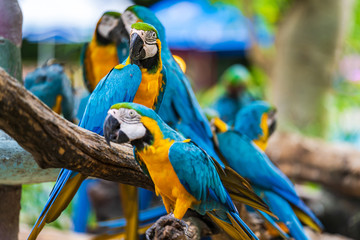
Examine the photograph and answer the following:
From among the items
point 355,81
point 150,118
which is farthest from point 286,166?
point 355,81

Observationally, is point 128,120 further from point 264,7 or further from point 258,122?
point 264,7

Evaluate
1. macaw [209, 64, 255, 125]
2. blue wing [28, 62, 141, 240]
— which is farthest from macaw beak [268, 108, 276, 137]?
macaw [209, 64, 255, 125]

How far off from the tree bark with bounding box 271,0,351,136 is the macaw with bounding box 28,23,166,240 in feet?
10.1

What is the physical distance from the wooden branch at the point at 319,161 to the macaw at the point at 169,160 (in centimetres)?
203

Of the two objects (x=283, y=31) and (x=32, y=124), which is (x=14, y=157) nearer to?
(x=32, y=124)

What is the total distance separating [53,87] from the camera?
1.59m

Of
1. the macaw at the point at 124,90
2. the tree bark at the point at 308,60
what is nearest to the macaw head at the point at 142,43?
the macaw at the point at 124,90

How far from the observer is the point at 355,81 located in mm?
6020

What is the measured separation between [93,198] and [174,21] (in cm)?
432

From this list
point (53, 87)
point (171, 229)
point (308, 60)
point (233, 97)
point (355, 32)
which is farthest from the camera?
point (355, 32)

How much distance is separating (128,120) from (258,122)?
3.10 feet

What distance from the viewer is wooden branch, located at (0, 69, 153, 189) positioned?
80 centimetres

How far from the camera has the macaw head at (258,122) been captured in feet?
5.66

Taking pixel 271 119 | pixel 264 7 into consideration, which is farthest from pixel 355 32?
pixel 271 119
